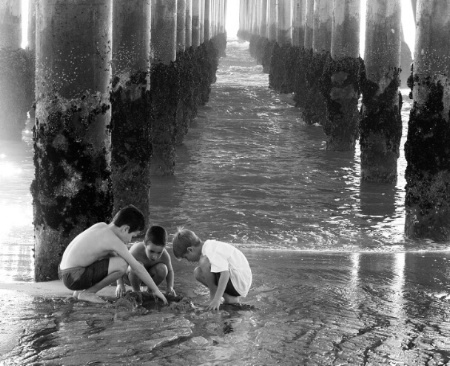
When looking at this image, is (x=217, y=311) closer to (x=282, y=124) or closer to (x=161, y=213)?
(x=161, y=213)

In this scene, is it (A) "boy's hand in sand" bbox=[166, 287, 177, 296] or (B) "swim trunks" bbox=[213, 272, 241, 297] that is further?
(A) "boy's hand in sand" bbox=[166, 287, 177, 296]

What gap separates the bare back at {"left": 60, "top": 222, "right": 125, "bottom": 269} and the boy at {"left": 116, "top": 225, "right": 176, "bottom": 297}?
248mm

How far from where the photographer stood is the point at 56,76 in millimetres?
6414

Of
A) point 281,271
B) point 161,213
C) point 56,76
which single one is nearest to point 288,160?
point 161,213

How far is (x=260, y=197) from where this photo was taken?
11.6 metres

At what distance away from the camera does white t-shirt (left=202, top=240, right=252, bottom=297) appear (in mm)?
5930

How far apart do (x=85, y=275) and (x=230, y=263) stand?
90 centimetres

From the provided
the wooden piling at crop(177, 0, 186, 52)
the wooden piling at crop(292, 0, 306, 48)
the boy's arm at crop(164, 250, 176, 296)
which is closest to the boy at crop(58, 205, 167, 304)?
the boy's arm at crop(164, 250, 176, 296)

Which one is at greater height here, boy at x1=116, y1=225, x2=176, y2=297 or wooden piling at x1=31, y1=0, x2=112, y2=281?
wooden piling at x1=31, y1=0, x2=112, y2=281

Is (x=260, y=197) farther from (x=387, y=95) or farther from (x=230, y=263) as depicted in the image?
(x=230, y=263)

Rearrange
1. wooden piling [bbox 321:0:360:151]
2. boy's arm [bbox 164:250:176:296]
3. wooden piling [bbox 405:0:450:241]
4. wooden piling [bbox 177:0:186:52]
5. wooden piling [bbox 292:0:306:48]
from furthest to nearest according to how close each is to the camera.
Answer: wooden piling [bbox 292:0:306:48], wooden piling [bbox 177:0:186:52], wooden piling [bbox 321:0:360:151], wooden piling [bbox 405:0:450:241], boy's arm [bbox 164:250:176:296]

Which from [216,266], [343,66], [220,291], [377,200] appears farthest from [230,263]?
[343,66]

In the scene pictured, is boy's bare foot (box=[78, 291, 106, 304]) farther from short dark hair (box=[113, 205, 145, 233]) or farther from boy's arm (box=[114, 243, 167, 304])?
short dark hair (box=[113, 205, 145, 233])

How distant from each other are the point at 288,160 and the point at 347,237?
5.93m
